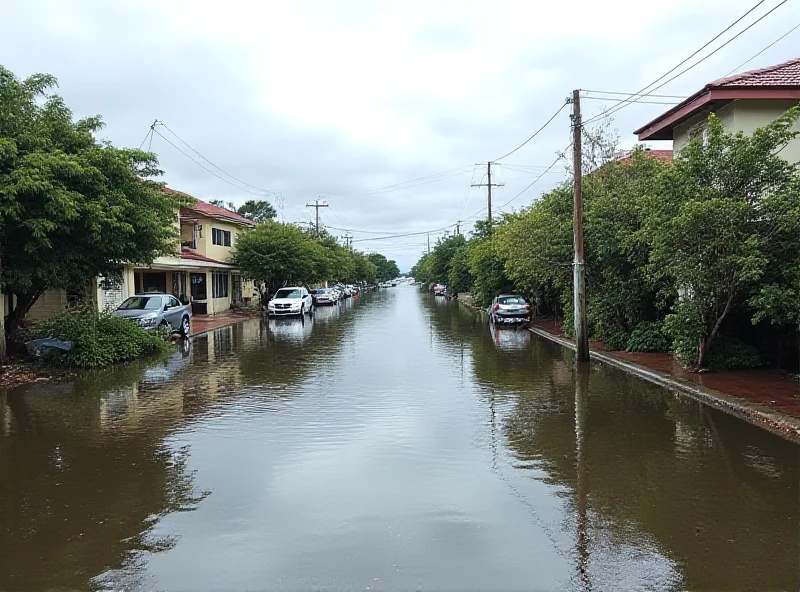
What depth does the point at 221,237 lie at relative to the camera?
41.4 meters

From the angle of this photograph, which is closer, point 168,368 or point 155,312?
point 168,368

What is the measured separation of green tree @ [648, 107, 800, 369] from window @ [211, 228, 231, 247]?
3120 cm

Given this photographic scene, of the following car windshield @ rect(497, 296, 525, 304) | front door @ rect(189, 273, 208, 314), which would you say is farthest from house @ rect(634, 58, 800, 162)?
front door @ rect(189, 273, 208, 314)

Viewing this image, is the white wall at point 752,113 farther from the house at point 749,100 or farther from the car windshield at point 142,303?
the car windshield at point 142,303

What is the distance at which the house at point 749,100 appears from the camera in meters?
15.2

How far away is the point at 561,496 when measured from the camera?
6453mm

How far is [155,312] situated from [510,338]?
1195 cm

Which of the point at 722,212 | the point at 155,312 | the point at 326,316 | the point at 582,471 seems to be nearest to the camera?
the point at 582,471

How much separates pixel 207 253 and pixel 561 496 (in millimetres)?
34787

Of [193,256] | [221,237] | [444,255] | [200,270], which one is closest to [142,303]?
[200,270]

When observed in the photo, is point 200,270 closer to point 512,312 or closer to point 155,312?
point 155,312

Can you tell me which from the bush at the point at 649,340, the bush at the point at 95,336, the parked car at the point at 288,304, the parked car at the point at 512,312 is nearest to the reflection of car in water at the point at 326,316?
the parked car at the point at 288,304

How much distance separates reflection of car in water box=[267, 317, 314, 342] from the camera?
24.5 metres

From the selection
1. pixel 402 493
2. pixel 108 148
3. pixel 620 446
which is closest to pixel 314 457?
pixel 402 493
